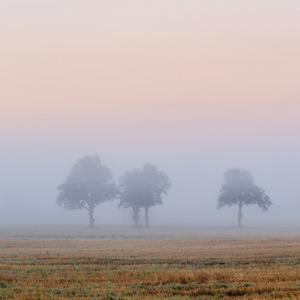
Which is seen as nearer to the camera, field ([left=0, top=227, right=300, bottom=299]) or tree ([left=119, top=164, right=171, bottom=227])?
field ([left=0, top=227, right=300, bottom=299])

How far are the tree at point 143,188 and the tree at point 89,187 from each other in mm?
3263

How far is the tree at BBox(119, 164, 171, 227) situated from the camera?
12456 centimetres

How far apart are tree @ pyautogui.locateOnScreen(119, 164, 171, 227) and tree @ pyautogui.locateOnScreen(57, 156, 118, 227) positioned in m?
3.26

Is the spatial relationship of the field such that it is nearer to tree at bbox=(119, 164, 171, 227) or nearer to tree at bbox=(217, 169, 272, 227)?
tree at bbox=(119, 164, 171, 227)

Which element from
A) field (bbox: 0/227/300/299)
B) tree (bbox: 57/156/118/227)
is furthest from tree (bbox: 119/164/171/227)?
field (bbox: 0/227/300/299)

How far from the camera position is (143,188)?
125438mm

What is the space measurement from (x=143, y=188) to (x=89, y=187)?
11.7m

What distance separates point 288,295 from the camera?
21.1m

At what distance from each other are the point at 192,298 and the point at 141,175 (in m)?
109

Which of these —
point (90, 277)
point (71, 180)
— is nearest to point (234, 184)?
point (71, 180)

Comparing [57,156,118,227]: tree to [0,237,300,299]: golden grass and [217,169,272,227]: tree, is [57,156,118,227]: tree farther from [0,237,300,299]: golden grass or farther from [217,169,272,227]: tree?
[0,237,300,299]: golden grass

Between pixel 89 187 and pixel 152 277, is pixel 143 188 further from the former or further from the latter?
pixel 152 277

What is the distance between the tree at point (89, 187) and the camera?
123312mm

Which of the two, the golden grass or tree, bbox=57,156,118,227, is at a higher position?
tree, bbox=57,156,118,227
